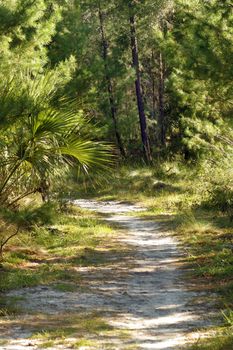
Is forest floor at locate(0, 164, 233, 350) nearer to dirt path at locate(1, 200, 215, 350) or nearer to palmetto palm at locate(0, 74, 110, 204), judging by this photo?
dirt path at locate(1, 200, 215, 350)

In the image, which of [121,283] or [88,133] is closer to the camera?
[121,283]

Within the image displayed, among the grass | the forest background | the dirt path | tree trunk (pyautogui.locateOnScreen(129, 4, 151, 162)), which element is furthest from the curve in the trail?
tree trunk (pyautogui.locateOnScreen(129, 4, 151, 162))

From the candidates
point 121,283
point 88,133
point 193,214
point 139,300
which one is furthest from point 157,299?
point 193,214

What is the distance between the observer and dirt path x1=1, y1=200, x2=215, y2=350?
658cm

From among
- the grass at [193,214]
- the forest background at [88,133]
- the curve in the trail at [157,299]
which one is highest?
the forest background at [88,133]

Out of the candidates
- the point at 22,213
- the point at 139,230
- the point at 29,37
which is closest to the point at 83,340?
the point at 22,213

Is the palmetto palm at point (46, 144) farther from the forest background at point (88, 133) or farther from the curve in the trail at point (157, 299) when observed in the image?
the curve in the trail at point (157, 299)

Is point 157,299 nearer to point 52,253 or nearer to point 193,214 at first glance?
point 52,253

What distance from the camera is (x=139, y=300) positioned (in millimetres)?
8258

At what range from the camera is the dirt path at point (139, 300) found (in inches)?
259

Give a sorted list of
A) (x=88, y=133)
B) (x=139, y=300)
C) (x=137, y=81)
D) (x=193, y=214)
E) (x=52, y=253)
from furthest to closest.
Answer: (x=137, y=81) → (x=193, y=214) → (x=52, y=253) → (x=88, y=133) → (x=139, y=300)

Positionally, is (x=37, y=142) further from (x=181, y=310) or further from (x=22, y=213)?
(x=181, y=310)

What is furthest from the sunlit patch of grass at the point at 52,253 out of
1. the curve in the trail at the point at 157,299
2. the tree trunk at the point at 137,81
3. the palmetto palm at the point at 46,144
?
the tree trunk at the point at 137,81

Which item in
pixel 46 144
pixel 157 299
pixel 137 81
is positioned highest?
pixel 137 81
